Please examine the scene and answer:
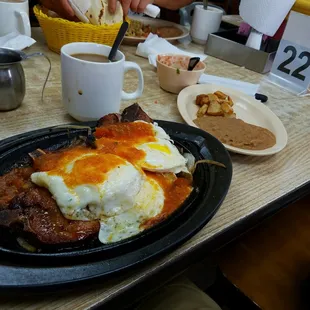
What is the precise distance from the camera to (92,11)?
1.54 metres

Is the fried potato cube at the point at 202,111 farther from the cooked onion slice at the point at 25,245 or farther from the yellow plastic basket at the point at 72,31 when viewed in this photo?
the cooked onion slice at the point at 25,245

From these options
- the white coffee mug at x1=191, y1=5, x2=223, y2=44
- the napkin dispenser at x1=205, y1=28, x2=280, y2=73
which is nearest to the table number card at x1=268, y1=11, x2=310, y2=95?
the napkin dispenser at x1=205, y1=28, x2=280, y2=73

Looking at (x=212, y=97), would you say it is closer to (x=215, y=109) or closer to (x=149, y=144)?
(x=215, y=109)

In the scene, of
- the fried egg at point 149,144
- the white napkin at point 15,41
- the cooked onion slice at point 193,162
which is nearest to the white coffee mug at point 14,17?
the white napkin at point 15,41

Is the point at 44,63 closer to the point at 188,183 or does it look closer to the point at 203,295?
the point at 188,183

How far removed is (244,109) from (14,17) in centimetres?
115

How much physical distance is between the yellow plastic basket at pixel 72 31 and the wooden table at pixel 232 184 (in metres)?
0.12

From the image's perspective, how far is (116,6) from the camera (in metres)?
1.60

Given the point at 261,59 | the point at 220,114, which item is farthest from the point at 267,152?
the point at 261,59

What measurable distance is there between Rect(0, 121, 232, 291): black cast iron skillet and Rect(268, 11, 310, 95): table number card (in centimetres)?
106

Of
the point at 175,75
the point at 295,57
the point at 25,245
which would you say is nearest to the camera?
the point at 25,245

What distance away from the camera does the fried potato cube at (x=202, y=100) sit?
139 cm

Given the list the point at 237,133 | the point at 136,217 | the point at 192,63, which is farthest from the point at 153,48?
the point at 136,217

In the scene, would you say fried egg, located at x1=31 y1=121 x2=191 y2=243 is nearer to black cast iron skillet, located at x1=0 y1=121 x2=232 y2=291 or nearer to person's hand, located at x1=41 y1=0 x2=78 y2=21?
black cast iron skillet, located at x1=0 y1=121 x2=232 y2=291
